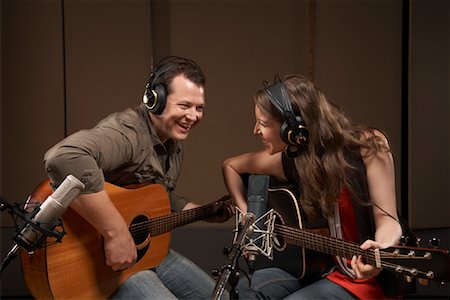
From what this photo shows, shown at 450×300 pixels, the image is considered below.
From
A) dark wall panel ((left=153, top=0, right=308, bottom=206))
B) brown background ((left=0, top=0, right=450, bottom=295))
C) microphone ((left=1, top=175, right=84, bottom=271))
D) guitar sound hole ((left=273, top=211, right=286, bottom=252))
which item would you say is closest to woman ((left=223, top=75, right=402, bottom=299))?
guitar sound hole ((left=273, top=211, right=286, bottom=252))

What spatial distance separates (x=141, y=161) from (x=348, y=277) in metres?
0.91

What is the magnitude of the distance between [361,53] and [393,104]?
0.40 metres

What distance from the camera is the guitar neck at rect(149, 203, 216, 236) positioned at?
235 centimetres

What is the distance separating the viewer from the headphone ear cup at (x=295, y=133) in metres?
2.19

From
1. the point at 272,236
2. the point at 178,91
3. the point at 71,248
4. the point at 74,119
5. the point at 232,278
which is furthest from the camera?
the point at 74,119

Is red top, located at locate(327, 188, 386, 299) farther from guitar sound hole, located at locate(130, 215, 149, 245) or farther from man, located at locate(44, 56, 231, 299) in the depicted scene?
guitar sound hole, located at locate(130, 215, 149, 245)

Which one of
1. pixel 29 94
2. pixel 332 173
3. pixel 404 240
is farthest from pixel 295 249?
pixel 29 94

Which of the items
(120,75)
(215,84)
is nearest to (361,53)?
(215,84)

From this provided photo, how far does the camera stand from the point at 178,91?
2350mm

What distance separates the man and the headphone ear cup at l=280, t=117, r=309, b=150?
40 cm

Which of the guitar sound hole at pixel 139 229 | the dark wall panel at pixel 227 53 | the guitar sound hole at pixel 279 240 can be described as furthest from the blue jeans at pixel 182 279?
the dark wall panel at pixel 227 53

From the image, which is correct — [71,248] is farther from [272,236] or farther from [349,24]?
[349,24]

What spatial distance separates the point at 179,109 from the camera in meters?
2.35

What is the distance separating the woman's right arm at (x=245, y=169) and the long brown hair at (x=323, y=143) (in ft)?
0.74
